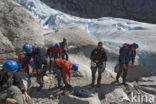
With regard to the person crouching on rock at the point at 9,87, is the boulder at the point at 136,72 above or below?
below

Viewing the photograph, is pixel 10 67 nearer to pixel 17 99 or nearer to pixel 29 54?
pixel 17 99

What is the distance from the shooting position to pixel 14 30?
238 inches

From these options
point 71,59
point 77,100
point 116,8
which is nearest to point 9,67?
point 77,100

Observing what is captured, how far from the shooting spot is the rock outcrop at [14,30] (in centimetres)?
579

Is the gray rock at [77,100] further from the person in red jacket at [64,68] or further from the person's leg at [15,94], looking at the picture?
the person's leg at [15,94]

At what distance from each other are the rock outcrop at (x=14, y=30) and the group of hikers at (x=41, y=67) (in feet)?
2.64

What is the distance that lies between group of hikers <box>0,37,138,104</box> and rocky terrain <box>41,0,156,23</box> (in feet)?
59.0

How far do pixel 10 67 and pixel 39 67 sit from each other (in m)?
1.93

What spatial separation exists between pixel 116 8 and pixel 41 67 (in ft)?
72.3

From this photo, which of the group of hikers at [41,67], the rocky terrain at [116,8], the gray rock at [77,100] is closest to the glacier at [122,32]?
the group of hikers at [41,67]

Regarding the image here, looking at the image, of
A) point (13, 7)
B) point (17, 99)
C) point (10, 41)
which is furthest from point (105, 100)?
point (13, 7)

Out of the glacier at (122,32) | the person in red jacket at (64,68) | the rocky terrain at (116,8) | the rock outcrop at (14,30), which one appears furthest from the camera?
the rocky terrain at (116,8)

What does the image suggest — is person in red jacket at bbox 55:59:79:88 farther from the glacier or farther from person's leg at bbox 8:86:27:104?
the glacier

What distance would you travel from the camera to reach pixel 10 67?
2.61m
